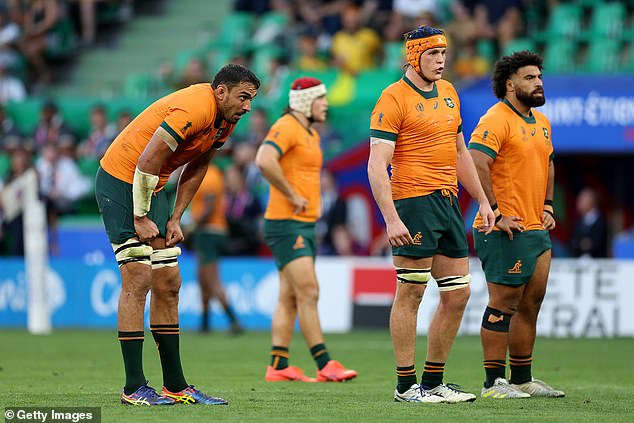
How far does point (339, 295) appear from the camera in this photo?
1833 cm

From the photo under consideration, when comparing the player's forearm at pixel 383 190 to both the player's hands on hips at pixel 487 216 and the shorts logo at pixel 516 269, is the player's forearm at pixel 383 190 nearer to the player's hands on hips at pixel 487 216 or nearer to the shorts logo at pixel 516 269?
the player's hands on hips at pixel 487 216

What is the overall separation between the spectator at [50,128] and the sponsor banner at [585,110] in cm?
848

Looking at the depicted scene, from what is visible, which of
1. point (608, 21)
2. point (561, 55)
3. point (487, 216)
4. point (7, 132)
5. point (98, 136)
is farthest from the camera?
point (7, 132)

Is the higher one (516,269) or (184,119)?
(184,119)

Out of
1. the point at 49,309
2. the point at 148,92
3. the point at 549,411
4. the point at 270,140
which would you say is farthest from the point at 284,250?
the point at 148,92

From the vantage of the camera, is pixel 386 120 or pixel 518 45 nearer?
pixel 386 120

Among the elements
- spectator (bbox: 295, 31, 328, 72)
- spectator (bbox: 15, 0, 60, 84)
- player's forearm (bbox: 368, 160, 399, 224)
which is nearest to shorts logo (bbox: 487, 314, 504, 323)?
player's forearm (bbox: 368, 160, 399, 224)

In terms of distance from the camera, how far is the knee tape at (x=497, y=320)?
30.6ft

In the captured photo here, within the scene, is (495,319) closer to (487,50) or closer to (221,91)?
(221,91)

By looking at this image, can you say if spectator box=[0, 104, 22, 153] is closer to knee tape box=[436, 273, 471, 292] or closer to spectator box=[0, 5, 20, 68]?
spectator box=[0, 5, 20, 68]

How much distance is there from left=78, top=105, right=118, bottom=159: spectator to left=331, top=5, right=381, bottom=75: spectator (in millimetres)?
4265

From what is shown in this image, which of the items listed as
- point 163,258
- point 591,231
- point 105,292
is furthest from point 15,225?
point 163,258

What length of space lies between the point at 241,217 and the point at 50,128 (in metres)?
5.31

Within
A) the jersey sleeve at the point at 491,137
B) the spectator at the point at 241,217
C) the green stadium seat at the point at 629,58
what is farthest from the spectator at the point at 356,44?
the jersey sleeve at the point at 491,137
